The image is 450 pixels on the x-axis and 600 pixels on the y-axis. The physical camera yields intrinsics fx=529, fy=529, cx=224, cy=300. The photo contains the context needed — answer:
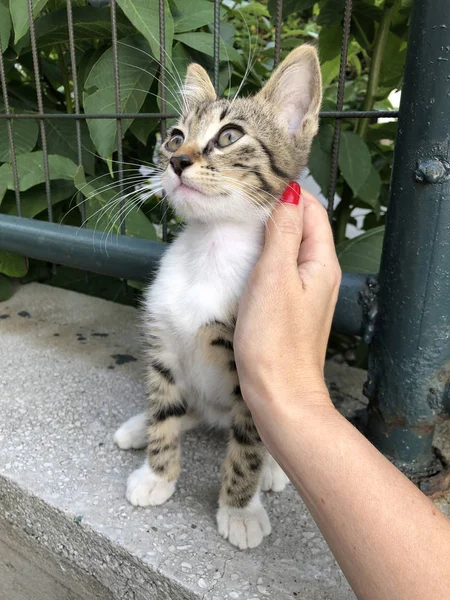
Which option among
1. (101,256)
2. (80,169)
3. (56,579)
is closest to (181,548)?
(56,579)

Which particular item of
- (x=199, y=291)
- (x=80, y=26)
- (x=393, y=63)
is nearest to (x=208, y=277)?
(x=199, y=291)

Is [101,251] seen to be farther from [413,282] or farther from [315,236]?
[413,282]

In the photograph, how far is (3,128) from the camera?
171cm

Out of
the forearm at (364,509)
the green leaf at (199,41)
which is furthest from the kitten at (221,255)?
the green leaf at (199,41)

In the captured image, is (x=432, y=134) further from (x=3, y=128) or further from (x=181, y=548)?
(x=3, y=128)

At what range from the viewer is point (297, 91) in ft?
3.18

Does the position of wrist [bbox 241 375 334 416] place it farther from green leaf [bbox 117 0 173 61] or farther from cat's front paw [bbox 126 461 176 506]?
green leaf [bbox 117 0 173 61]

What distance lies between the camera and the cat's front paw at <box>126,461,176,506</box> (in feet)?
3.35

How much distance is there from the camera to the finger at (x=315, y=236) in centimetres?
91

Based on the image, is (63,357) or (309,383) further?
(63,357)

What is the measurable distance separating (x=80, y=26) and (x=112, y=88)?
23 cm

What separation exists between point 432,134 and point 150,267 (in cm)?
72

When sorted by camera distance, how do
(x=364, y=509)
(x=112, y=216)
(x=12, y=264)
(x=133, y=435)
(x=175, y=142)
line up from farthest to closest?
(x=12, y=264) < (x=112, y=216) < (x=133, y=435) < (x=175, y=142) < (x=364, y=509)

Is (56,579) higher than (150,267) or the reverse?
the reverse
